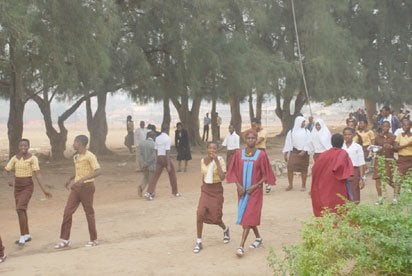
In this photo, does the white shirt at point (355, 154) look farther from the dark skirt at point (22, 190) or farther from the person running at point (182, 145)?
the person running at point (182, 145)

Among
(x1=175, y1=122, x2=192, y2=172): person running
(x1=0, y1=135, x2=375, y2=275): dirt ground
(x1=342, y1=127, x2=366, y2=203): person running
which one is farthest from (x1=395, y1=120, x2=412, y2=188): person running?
(x1=175, y1=122, x2=192, y2=172): person running

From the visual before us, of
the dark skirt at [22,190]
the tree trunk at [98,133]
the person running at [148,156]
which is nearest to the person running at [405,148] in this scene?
the person running at [148,156]

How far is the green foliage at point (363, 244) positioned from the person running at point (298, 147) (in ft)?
23.3

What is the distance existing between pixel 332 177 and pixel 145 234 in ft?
11.1

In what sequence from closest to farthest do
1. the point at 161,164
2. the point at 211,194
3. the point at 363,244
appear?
the point at 363,244 < the point at 211,194 < the point at 161,164

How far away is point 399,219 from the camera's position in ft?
14.0

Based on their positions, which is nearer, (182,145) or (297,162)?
(297,162)

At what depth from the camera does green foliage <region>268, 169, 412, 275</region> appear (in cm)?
412

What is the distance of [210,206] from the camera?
7.21 metres

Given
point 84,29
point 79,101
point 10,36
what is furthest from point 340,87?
point 10,36

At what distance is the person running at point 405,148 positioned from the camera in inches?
358

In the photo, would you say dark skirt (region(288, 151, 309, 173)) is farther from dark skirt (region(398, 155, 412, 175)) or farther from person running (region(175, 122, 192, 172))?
person running (region(175, 122, 192, 172))

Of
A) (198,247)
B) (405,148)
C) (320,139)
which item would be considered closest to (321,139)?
(320,139)

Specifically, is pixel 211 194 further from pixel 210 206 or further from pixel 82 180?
pixel 82 180
